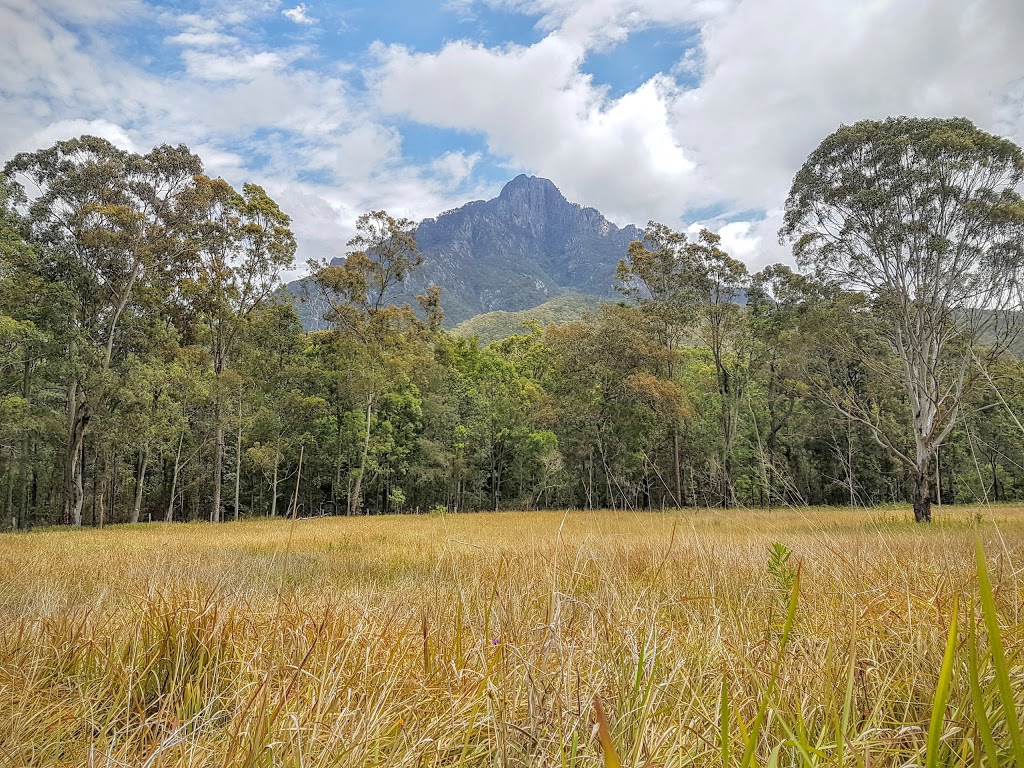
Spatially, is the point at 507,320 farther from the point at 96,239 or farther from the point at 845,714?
the point at 845,714

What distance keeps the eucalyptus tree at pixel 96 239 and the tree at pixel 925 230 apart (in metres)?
20.8

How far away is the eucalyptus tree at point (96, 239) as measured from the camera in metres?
17.6

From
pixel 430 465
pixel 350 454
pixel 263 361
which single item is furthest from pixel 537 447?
pixel 263 361

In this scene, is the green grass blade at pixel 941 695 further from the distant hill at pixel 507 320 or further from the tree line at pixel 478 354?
the distant hill at pixel 507 320

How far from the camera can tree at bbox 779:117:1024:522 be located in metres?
12.1

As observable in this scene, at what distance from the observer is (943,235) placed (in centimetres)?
1247

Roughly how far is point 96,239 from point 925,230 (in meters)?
24.2

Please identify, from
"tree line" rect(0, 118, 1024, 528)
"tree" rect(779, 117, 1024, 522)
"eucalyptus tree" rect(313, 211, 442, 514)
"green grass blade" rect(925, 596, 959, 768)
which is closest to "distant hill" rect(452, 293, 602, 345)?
"tree line" rect(0, 118, 1024, 528)

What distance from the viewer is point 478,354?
40.2 m

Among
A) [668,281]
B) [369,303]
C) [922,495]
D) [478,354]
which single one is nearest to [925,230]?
[922,495]

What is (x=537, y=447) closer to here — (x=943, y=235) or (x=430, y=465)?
(x=430, y=465)

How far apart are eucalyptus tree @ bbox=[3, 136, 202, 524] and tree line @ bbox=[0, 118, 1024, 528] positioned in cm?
10

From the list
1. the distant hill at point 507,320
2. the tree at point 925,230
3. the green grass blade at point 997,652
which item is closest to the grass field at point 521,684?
the green grass blade at point 997,652

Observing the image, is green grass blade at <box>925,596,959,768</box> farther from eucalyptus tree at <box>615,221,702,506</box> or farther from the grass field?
eucalyptus tree at <box>615,221,702,506</box>
